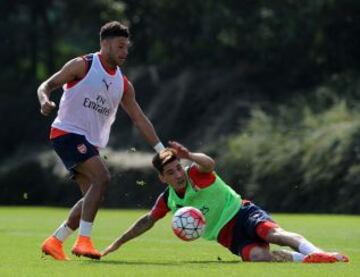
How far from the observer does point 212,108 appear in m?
36.8

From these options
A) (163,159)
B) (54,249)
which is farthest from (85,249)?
(163,159)

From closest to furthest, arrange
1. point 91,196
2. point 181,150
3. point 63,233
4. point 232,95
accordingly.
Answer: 1. point 181,150
2. point 91,196
3. point 63,233
4. point 232,95

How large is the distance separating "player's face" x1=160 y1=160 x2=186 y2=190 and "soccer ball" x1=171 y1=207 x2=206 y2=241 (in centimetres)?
33

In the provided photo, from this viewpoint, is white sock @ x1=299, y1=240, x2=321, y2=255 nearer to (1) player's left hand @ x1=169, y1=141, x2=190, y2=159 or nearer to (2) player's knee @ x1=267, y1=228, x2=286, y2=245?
Answer: (2) player's knee @ x1=267, y1=228, x2=286, y2=245

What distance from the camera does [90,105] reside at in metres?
12.3

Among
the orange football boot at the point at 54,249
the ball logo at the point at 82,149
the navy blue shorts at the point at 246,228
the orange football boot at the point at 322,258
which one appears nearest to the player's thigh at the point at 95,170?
the ball logo at the point at 82,149

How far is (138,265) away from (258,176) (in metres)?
19.4

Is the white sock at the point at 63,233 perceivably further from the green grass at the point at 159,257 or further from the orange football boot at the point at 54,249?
the green grass at the point at 159,257

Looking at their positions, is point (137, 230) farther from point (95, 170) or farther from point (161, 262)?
point (95, 170)

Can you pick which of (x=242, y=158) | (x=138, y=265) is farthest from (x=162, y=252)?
(x=242, y=158)

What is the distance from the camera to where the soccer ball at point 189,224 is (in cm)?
1108

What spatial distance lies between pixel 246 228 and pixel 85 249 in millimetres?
1542

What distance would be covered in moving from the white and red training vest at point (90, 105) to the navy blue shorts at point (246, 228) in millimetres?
1685

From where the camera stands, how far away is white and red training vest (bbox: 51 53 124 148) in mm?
12211
